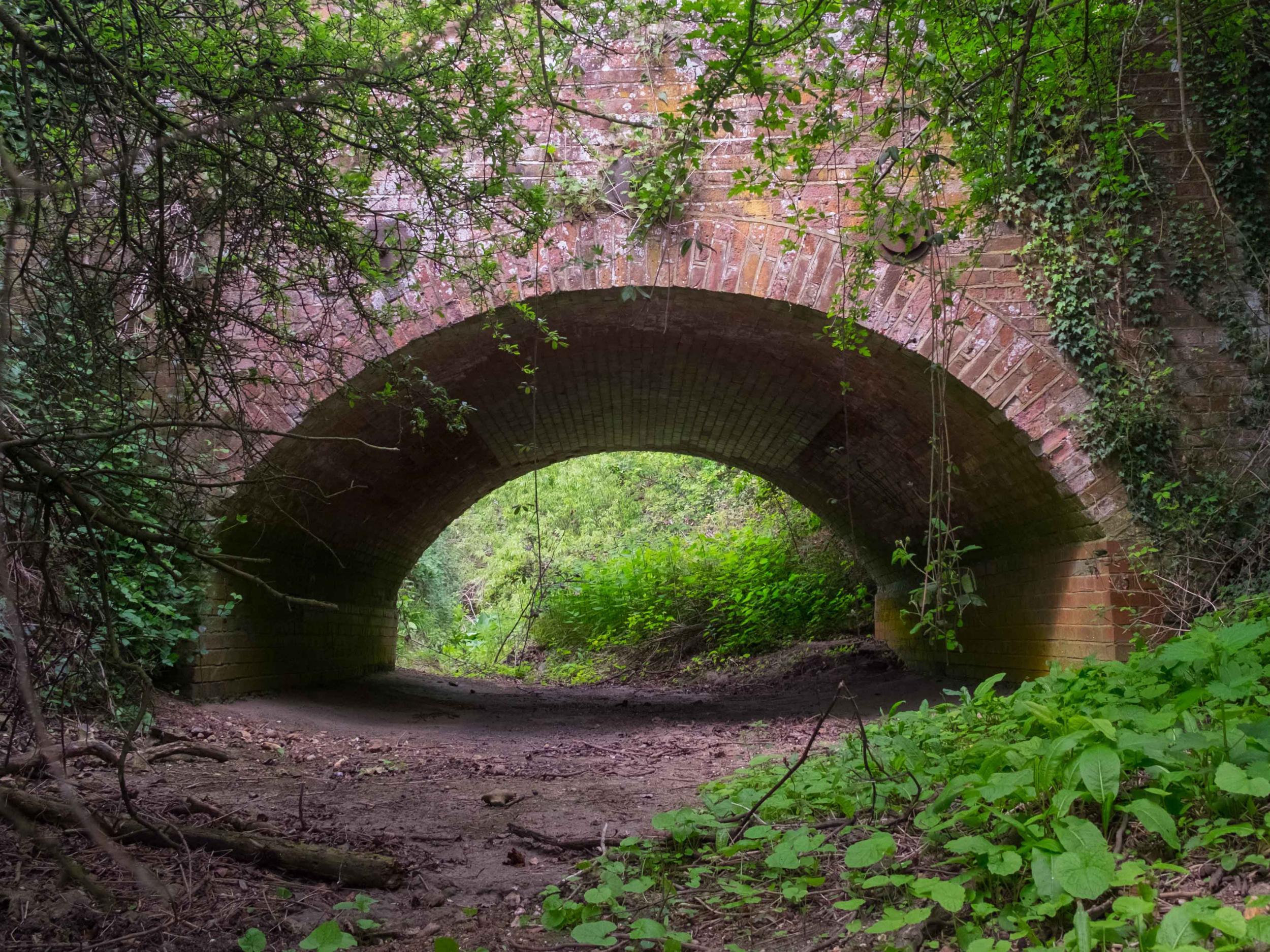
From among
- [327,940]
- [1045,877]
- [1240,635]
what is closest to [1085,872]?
[1045,877]

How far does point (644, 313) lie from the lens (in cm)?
651

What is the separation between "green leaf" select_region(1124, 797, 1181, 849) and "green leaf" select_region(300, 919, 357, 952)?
2029 mm

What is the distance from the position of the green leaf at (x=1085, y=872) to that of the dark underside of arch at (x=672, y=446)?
3.55 metres

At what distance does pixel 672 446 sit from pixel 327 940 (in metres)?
8.30

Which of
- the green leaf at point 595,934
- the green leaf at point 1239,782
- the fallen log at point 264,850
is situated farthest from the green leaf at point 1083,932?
the fallen log at point 264,850

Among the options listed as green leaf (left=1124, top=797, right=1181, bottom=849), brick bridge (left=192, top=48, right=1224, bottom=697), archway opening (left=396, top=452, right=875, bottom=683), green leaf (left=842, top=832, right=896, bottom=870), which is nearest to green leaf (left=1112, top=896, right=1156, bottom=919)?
green leaf (left=1124, top=797, right=1181, bottom=849)

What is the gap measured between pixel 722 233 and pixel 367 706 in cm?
532

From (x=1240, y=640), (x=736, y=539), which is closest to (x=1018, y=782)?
(x=1240, y=640)

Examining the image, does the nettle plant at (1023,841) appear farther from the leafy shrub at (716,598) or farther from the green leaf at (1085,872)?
the leafy shrub at (716,598)

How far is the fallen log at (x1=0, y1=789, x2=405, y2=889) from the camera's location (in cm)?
287

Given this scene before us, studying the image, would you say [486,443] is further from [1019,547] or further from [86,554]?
[86,554]

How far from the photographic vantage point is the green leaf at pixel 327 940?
7.67 feet

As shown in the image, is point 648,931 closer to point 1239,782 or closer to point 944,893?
point 944,893

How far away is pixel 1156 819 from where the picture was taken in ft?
6.98
